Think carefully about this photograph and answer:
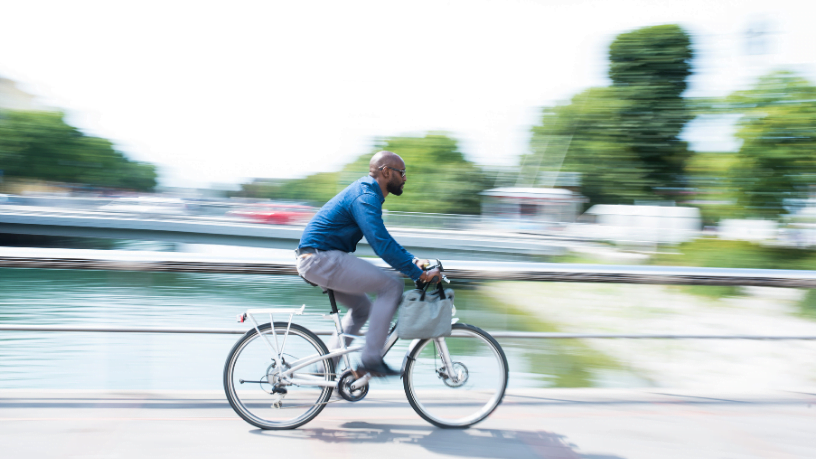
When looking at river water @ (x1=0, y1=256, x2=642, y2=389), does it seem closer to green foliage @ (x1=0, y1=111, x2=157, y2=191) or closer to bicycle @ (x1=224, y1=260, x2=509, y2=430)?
bicycle @ (x1=224, y1=260, x2=509, y2=430)

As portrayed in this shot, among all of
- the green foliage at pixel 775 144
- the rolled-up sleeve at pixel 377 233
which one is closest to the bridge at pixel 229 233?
the green foliage at pixel 775 144

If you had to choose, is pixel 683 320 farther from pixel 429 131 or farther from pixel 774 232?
pixel 429 131

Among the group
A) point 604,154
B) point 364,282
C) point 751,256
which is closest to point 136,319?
point 364,282

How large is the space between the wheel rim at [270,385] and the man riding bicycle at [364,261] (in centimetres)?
30

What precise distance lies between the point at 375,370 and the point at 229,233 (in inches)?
1158

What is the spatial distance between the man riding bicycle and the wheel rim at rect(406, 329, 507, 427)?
0.22m

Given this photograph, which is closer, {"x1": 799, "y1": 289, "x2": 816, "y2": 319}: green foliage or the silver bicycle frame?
the silver bicycle frame

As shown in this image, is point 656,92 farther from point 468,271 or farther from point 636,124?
point 468,271

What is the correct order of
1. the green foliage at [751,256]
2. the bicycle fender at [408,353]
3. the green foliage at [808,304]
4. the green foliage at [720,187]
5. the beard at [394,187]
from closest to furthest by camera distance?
1. the beard at [394,187]
2. the bicycle fender at [408,353]
3. the green foliage at [808,304]
4. the green foliage at [751,256]
5. the green foliage at [720,187]

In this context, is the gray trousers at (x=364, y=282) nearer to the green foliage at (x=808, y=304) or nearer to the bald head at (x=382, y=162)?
the bald head at (x=382, y=162)

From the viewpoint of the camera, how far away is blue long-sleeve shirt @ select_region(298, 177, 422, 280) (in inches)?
125

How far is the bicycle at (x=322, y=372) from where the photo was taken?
3426 mm

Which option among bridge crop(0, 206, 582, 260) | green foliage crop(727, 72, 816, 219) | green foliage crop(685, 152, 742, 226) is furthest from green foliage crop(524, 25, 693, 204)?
green foliage crop(727, 72, 816, 219)

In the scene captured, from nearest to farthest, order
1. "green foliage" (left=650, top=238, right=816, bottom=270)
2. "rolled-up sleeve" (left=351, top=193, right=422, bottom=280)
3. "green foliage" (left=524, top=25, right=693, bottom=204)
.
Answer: "rolled-up sleeve" (left=351, top=193, right=422, bottom=280) → "green foliage" (left=650, top=238, right=816, bottom=270) → "green foliage" (left=524, top=25, right=693, bottom=204)
